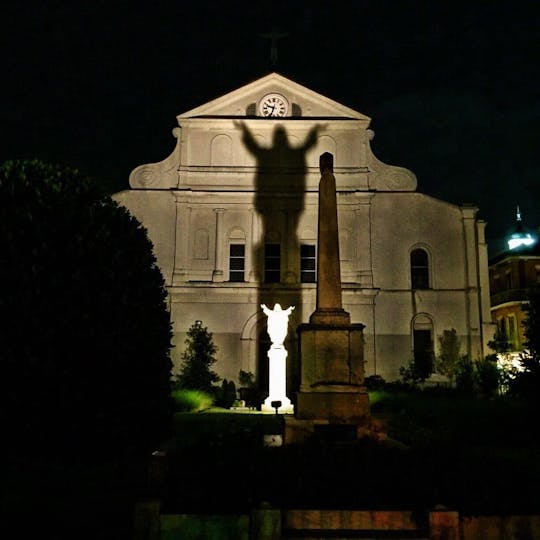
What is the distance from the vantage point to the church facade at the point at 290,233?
26.9 m

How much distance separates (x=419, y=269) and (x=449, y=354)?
13.9 feet

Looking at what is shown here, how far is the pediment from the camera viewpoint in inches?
1119

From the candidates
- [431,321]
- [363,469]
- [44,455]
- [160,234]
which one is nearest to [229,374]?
[160,234]

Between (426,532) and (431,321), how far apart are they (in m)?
22.1

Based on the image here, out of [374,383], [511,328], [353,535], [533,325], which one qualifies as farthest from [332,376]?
[511,328]

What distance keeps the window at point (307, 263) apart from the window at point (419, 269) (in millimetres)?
4674

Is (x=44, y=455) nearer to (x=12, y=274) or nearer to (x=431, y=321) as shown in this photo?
(x=12, y=274)

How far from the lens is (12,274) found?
28.4 ft

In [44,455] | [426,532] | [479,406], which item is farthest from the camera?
[479,406]

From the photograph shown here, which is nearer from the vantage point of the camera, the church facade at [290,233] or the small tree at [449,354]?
the small tree at [449,354]

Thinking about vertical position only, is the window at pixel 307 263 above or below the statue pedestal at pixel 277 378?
above

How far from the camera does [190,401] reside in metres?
21.2

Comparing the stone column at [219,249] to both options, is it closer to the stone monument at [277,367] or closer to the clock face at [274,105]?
the stone monument at [277,367]

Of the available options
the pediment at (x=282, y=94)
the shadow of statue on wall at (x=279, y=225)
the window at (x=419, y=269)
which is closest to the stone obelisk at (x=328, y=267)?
the shadow of statue on wall at (x=279, y=225)
